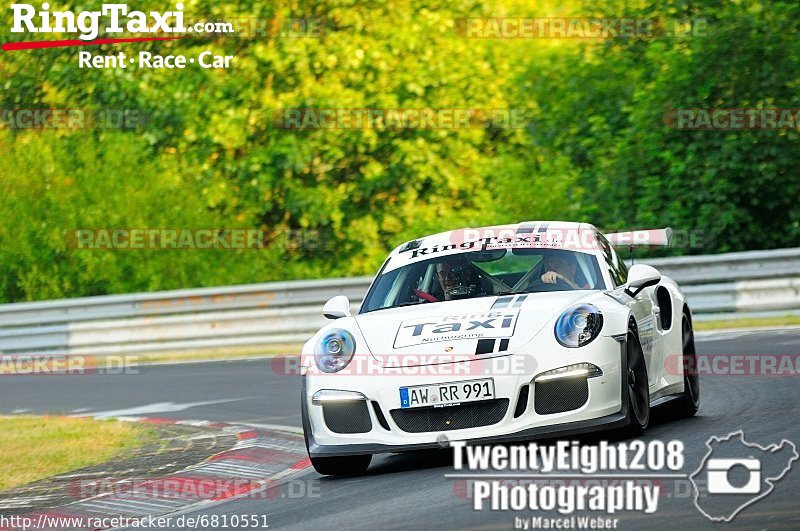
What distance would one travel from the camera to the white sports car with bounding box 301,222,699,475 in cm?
818

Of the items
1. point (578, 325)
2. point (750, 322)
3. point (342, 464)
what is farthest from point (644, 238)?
point (750, 322)

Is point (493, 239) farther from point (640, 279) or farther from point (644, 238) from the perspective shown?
point (644, 238)

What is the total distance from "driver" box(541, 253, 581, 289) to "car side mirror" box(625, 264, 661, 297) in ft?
1.03

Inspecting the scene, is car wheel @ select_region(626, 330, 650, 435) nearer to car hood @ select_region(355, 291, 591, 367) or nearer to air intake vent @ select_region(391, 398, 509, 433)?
car hood @ select_region(355, 291, 591, 367)

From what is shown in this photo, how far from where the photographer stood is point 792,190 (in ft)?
68.1

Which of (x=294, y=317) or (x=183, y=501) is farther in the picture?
(x=294, y=317)

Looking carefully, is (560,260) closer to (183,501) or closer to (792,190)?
(183,501)

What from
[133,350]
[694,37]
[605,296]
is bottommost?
[133,350]

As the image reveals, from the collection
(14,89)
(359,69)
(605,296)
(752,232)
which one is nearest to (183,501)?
(605,296)

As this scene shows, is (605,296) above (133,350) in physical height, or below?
above

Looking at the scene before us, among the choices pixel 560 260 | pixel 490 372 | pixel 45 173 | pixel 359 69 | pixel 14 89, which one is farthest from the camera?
pixel 14 89

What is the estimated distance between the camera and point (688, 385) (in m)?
10.0

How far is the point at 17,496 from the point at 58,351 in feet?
34.8

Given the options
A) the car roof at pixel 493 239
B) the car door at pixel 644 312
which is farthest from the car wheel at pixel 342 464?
the car door at pixel 644 312
